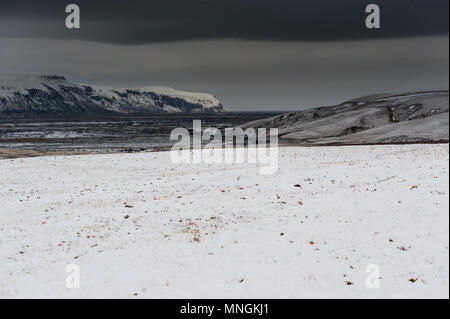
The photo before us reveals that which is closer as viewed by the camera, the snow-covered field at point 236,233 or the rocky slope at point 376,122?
the snow-covered field at point 236,233

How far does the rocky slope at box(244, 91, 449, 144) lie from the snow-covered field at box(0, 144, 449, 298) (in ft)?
116

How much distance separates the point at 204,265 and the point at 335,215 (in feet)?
22.5

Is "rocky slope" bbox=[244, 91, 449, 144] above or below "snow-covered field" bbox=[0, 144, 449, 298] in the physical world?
above

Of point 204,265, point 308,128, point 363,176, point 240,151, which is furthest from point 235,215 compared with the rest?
point 308,128

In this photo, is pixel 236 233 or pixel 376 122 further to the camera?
pixel 376 122

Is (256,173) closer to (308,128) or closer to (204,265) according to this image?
(204,265)

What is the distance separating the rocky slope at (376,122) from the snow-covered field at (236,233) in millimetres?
35404

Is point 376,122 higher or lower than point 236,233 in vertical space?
higher

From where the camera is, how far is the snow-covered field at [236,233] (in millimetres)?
14141

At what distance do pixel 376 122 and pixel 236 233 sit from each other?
2991 inches

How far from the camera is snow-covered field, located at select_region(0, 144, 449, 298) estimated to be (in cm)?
1414

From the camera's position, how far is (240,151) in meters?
44.8

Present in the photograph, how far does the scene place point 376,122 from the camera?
293ft

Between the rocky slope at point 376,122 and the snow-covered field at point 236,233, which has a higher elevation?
the rocky slope at point 376,122
